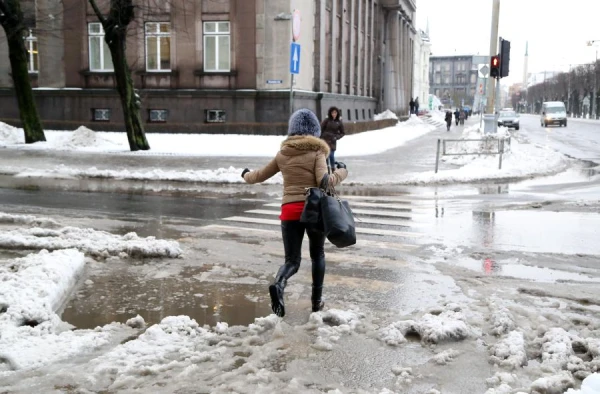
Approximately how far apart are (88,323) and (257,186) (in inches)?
414

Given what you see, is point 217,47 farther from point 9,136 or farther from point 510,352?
point 510,352

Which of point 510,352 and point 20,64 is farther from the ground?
point 20,64

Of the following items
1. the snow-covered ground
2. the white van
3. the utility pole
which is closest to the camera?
the utility pole

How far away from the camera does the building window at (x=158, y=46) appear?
31.4 m

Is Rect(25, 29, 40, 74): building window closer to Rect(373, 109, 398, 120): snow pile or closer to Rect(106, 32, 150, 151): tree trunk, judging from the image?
Rect(106, 32, 150, 151): tree trunk

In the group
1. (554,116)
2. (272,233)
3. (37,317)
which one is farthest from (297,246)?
(554,116)

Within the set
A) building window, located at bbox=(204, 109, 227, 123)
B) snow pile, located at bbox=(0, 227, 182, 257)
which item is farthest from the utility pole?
snow pile, located at bbox=(0, 227, 182, 257)

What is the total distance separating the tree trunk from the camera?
75.9ft

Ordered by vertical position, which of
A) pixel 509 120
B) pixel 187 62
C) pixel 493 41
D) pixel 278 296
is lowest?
pixel 278 296

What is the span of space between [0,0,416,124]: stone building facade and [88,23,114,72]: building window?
0.05m

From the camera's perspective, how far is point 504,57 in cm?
2277

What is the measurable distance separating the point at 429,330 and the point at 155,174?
13.3m

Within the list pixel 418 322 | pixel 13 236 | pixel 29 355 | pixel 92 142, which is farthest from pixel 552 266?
pixel 92 142

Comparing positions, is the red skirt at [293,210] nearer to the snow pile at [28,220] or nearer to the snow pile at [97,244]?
the snow pile at [97,244]
